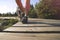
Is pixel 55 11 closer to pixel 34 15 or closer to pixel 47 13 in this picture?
pixel 47 13

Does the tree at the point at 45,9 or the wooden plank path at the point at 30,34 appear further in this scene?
the tree at the point at 45,9

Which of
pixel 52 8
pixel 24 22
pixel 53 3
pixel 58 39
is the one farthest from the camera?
pixel 52 8

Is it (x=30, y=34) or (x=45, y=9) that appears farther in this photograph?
(x=45, y=9)

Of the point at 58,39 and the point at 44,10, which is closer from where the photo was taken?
the point at 58,39

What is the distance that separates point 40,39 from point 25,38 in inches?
7.0

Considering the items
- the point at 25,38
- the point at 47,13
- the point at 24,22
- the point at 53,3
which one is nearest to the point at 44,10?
the point at 47,13

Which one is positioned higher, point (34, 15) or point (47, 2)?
point (47, 2)

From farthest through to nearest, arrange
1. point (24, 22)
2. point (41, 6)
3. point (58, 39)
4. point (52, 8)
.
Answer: point (41, 6) → point (52, 8) → point (24, 22) → point (58, 39)

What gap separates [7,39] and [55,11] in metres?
6.85

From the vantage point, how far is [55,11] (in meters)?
8.90

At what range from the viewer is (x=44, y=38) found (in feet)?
7.41

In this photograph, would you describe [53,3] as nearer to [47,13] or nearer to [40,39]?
[47,13]

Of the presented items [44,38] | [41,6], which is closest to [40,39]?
[44,38]

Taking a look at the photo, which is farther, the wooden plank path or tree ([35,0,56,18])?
tree ([35,0,56,18])
